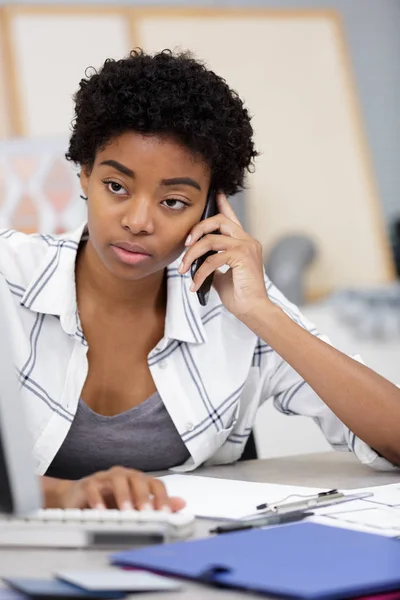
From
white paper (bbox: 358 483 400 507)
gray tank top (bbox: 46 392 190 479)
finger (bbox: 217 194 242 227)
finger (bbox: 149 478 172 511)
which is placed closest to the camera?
finger (bbox: 149 478 172 511)

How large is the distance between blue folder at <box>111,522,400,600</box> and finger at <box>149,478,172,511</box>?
10 centimetres

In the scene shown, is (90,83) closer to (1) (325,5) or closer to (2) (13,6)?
(2) (13,6)

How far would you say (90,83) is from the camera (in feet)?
5.06

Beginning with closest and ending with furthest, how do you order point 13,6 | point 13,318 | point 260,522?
point 260,522 → point 13,318 → point 13,6

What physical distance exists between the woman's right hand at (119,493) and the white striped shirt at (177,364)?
41cm

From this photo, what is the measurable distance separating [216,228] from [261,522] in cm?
64

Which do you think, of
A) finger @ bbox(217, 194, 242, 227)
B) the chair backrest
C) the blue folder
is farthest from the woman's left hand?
the chair backrest

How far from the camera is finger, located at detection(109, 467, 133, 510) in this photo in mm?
1021

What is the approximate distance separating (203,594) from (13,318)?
0.78 m

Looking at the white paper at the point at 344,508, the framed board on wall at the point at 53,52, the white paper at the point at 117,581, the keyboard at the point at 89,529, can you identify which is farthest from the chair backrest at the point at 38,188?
the white paper at the point at 117,581

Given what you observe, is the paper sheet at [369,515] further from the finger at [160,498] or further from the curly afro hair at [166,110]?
the curly afro hair at [166,110]

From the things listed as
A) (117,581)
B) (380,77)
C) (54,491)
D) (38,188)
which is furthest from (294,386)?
(380,77)

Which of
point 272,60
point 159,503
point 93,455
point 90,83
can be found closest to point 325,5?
point 272,60

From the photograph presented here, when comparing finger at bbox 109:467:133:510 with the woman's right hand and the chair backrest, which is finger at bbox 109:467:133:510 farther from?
the chair backrest
